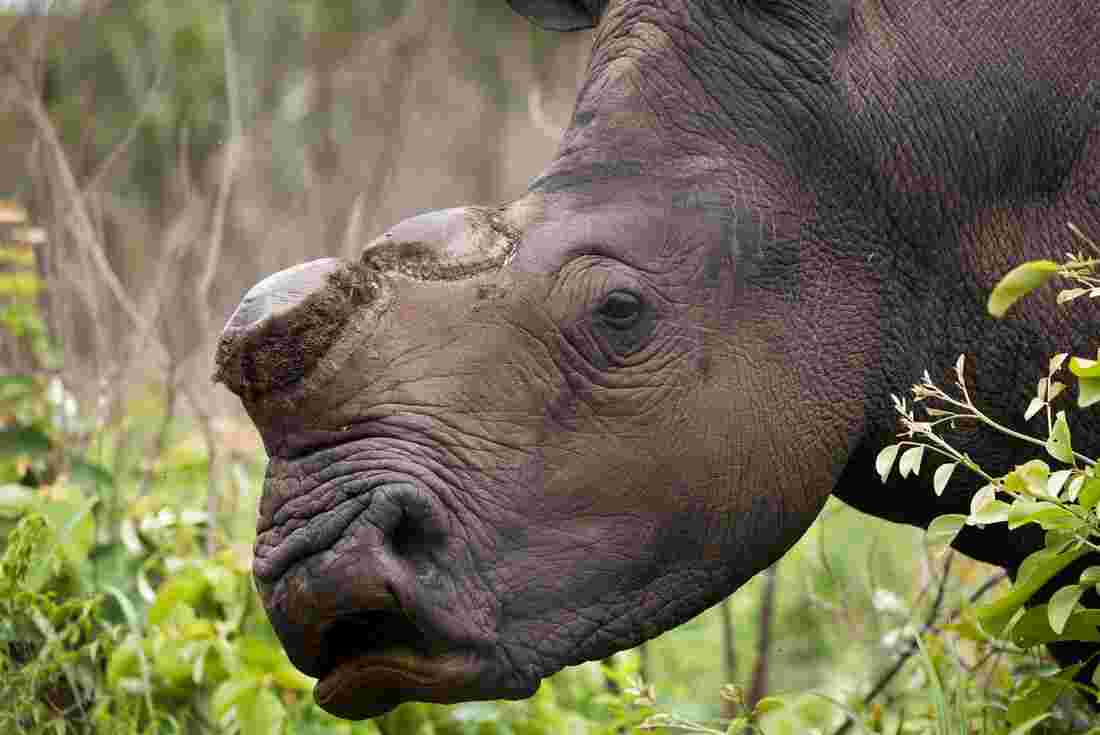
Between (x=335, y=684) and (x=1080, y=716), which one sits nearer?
(x=335, y=684)

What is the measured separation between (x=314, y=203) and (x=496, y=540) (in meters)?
4.60

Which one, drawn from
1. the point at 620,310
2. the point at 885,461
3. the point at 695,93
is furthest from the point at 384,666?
the point at 695,93

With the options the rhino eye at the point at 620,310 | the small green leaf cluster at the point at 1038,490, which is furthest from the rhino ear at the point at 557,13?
the small green leaf cluster at the point at 1038,490

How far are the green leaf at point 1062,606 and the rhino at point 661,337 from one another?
0.40m

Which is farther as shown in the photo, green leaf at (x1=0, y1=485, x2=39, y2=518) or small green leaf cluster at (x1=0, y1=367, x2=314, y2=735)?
green leaf at (x1=0, y1=485, x2=39, y2=518)

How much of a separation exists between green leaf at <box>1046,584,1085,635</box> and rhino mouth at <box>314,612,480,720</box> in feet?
2.83

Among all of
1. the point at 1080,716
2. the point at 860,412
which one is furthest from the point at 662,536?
the point at 1080,716

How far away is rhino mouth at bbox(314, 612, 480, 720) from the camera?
8.98 ft

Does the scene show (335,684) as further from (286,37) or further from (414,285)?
(286,37)

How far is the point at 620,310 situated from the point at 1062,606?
2.66 feet

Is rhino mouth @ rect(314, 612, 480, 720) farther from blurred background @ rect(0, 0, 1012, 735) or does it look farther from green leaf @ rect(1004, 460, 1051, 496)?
green leaf @ rect(1004, 460, 1051, 496)

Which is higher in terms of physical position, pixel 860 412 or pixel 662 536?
pixel 860 412

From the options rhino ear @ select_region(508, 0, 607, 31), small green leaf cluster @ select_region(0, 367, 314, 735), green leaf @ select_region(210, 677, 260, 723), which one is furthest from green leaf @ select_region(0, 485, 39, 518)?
rhino ear @ select_region(508, 0, 607, 31)

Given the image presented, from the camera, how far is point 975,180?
3.10 meters
